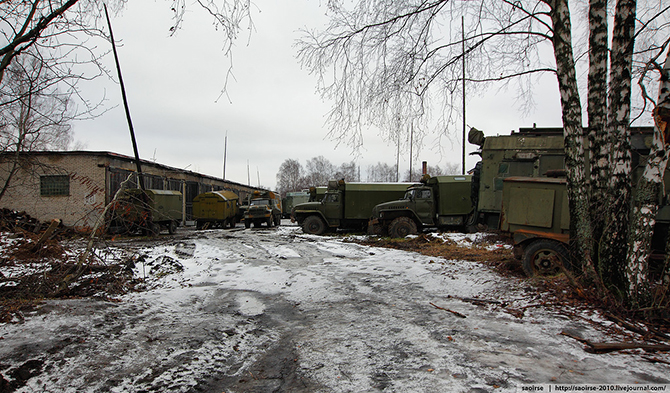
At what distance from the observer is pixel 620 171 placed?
456 cm

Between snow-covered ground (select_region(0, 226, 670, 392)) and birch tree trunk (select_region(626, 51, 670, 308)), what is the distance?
1.95 ft

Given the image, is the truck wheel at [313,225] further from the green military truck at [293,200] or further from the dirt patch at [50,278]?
the green military truck at [293,200]

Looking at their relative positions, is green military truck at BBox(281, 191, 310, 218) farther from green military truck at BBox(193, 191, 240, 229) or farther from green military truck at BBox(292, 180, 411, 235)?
green military truck at BBox(292, 180, 411, 235)

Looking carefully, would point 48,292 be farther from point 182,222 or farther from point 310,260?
point 182,222

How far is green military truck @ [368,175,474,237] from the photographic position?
602 inches

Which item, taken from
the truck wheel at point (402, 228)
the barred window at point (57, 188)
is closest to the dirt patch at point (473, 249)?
the truck wheel at point (402, 228)

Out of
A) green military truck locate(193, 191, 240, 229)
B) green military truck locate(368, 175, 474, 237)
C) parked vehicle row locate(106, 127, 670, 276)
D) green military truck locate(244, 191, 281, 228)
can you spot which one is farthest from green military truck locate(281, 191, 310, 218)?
green military truck locate(368, 175, 474, 237)

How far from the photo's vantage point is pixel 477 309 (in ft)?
15.8

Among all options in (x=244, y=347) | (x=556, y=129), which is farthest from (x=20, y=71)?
(x=556, y=129)

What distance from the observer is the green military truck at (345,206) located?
18.5 metres

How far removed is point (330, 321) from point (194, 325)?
1648 mm

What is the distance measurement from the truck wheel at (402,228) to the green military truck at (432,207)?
0.05 metres

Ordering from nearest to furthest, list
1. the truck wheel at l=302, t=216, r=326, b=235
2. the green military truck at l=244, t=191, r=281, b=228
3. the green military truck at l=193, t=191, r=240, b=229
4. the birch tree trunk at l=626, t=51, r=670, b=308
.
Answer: the birch tree trunk at l=626, t=51, r=670, b=308
the truck wheel at l=302, t=216, r=326, b=235
the green military truck at l=193, t=191, r=240, b=229
the green military truck at l=244, t=191, r=281, b=228

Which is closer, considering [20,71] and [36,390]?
[36,390]
